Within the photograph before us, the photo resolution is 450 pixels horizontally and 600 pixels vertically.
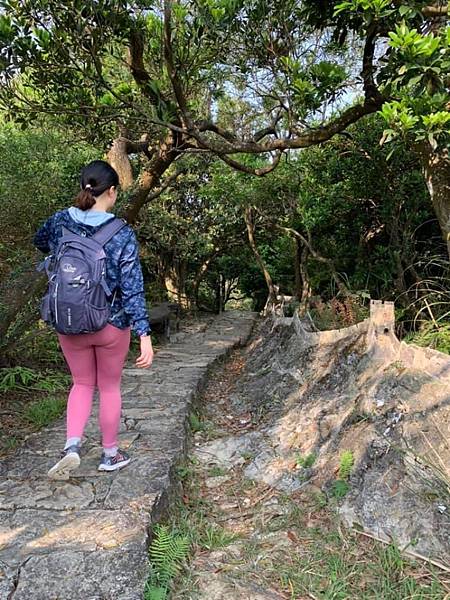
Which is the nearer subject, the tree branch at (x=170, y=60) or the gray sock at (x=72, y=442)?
the gray sock at (x=72, y=442)

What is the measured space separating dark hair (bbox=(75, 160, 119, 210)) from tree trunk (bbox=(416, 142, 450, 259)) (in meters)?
2.61

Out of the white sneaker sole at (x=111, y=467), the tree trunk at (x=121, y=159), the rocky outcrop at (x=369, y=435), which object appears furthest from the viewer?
the tree trunk at (x=121, y=159)

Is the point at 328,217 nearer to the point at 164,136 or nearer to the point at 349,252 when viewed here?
the point at 349,252

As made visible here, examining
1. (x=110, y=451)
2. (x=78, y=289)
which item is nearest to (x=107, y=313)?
(x=78, y=289)

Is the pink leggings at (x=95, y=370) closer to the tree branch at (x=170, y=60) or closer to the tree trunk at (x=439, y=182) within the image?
the tree branch at (x=170, y=60)

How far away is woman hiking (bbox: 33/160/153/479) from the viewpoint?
2316 mm

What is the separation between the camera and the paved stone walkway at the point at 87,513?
5.65 ft

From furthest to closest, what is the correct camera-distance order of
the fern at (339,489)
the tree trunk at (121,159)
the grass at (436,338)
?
the tree trunk at (121,159) → the grass at (436,338) → the fern at (339,489)

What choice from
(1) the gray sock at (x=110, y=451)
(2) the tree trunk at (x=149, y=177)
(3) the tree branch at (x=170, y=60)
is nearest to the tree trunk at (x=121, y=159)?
(2) the tree trunk at (x=149, y=177)

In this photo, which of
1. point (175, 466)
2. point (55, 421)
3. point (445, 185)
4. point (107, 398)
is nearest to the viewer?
point (107, 398)

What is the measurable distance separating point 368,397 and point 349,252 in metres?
5.61

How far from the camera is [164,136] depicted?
528 centimetres

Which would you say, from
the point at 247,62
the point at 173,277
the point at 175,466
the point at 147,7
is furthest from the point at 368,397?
the point at 173,277

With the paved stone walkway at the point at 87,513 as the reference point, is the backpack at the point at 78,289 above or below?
above
